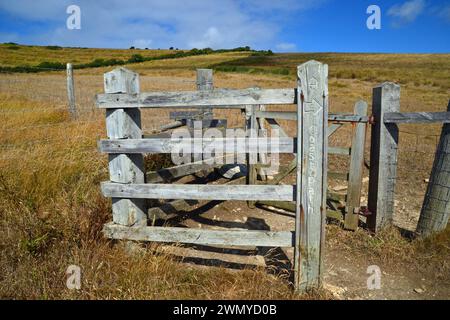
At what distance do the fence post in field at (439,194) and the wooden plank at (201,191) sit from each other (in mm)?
1939

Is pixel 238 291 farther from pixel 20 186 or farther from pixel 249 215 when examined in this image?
pixel 20 186

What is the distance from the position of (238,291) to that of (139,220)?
4.48 ft

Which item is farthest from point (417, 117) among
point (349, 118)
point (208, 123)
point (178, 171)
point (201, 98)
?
point (208, 123)

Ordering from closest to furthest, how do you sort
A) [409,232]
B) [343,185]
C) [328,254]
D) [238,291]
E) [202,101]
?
[238,291] → [202,101] → [328,254] → [409,232] → [343,185]

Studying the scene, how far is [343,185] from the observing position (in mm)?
6289

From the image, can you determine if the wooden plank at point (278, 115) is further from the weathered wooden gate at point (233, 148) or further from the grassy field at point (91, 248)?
the weathered wooden gate at point (233, 148)

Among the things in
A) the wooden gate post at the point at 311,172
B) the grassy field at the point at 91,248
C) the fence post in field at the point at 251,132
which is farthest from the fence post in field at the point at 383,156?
the fence post in field at the point at 251,132

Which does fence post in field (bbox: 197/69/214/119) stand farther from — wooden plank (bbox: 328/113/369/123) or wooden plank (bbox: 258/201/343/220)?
wooden plank (bbox: 328/113/369/123)

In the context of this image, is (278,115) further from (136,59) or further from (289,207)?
(136,59)

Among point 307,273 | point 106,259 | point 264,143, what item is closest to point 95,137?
point 106,259

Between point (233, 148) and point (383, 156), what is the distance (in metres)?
2.12

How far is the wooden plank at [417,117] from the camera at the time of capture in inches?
142

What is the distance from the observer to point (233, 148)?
3.07m

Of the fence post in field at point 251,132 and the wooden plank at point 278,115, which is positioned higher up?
the wooden plank at point 278,115
